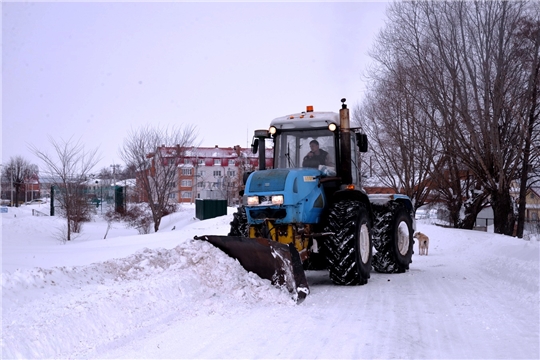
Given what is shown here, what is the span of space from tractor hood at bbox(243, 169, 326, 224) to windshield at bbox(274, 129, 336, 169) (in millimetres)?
715

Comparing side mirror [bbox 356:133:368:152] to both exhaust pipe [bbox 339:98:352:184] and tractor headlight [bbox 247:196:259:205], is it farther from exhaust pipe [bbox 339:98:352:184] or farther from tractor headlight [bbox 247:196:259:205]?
tractor headlight [bbox 247:196:259:205]

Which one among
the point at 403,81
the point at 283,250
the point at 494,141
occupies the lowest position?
the point at 283,250

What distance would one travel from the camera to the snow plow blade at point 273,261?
277 inches

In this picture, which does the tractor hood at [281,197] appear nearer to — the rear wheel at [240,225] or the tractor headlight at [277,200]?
the tractor headlight at [277,200]

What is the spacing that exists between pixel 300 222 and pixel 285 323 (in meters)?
2.49

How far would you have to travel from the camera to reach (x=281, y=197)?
7883 millimetres

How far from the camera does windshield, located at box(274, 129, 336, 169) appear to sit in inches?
359

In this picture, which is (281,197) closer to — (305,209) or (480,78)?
(305,209)

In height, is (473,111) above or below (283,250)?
above

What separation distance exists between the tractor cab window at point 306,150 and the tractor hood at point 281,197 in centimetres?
68

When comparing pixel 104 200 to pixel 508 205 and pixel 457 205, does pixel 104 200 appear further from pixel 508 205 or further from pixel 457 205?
pixel 508 205

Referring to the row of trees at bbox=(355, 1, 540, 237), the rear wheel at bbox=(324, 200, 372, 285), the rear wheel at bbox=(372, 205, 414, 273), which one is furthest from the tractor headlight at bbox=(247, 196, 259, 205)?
the row of trees at bbox=(355, 1, 540, 237)

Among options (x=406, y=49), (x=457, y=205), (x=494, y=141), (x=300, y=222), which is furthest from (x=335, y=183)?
(x=457, y=205)

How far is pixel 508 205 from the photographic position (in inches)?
869
